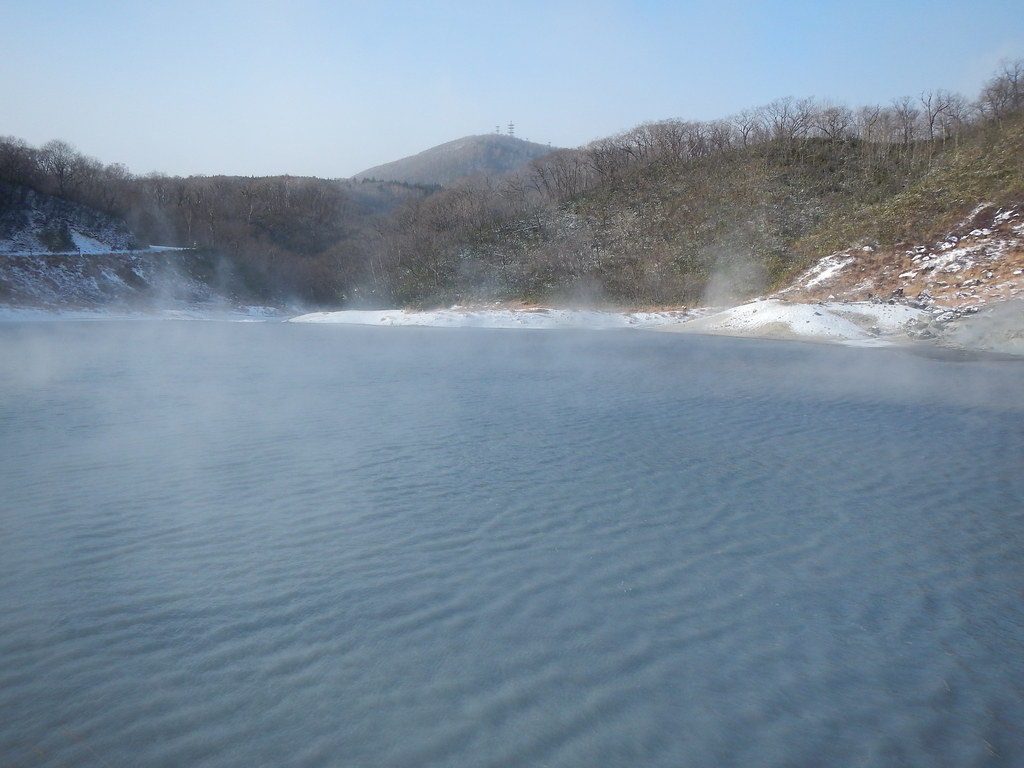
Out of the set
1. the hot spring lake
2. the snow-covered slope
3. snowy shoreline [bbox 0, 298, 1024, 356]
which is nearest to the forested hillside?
the snow-covered slope

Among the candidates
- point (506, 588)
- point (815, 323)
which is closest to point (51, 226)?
point (815, 323)

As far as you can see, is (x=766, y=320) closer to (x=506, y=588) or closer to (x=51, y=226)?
(x=506, y=588)

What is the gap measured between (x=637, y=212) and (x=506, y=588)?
168 ft

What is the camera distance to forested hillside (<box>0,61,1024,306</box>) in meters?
40.8

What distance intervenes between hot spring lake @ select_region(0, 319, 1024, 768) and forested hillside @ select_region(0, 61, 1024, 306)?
32.1 metres

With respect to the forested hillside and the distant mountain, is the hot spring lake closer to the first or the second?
the forested hillside

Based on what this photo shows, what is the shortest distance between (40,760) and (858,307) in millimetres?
28818

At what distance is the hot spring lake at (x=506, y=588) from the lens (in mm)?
3480

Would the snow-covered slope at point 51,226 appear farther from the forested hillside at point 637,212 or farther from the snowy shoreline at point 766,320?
the snowy shoreline at point 766,320

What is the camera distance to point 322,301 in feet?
184

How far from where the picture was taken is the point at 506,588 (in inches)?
199

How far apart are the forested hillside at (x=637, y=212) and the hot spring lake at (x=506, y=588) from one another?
3208 cm

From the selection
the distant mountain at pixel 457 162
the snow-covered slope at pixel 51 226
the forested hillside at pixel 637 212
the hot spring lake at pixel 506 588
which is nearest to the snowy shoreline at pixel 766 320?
the forested hillside at pixel 637 212

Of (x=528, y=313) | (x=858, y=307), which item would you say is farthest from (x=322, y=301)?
(x=858, y=307)
